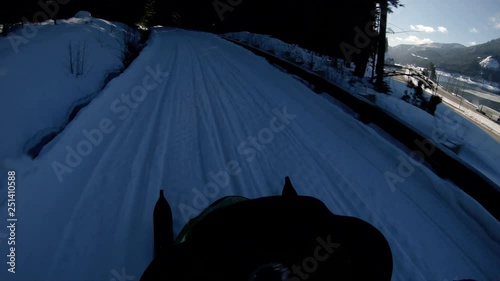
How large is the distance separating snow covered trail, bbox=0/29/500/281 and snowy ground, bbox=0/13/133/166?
0.34 meters

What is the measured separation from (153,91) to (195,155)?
11.0 feet

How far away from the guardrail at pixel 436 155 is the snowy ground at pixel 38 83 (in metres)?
5.37

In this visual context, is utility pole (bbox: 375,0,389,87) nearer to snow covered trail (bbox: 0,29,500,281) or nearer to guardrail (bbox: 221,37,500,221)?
guardrail (bbox: 221,37,500,221)

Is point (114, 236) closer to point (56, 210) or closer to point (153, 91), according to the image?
point (56, 210)

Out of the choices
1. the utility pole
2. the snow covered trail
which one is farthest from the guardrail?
the utility pole

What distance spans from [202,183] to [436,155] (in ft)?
10.8

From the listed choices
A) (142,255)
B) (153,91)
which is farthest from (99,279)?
(153,91)

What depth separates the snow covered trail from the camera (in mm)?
2467

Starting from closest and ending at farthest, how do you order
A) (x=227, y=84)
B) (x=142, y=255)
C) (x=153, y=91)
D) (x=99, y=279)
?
(x=99, y=279) < (x=142, y=255) < (x=153, y=91) < (x=227, y=84)

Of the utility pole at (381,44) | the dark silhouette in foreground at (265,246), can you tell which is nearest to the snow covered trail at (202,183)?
the dark silhouette in foreground at (265,246)

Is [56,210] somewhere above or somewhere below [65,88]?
below

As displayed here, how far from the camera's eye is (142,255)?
2.39m

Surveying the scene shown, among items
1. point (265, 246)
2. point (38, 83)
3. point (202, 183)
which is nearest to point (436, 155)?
point (202, 183)

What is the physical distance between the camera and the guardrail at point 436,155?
3123mm
